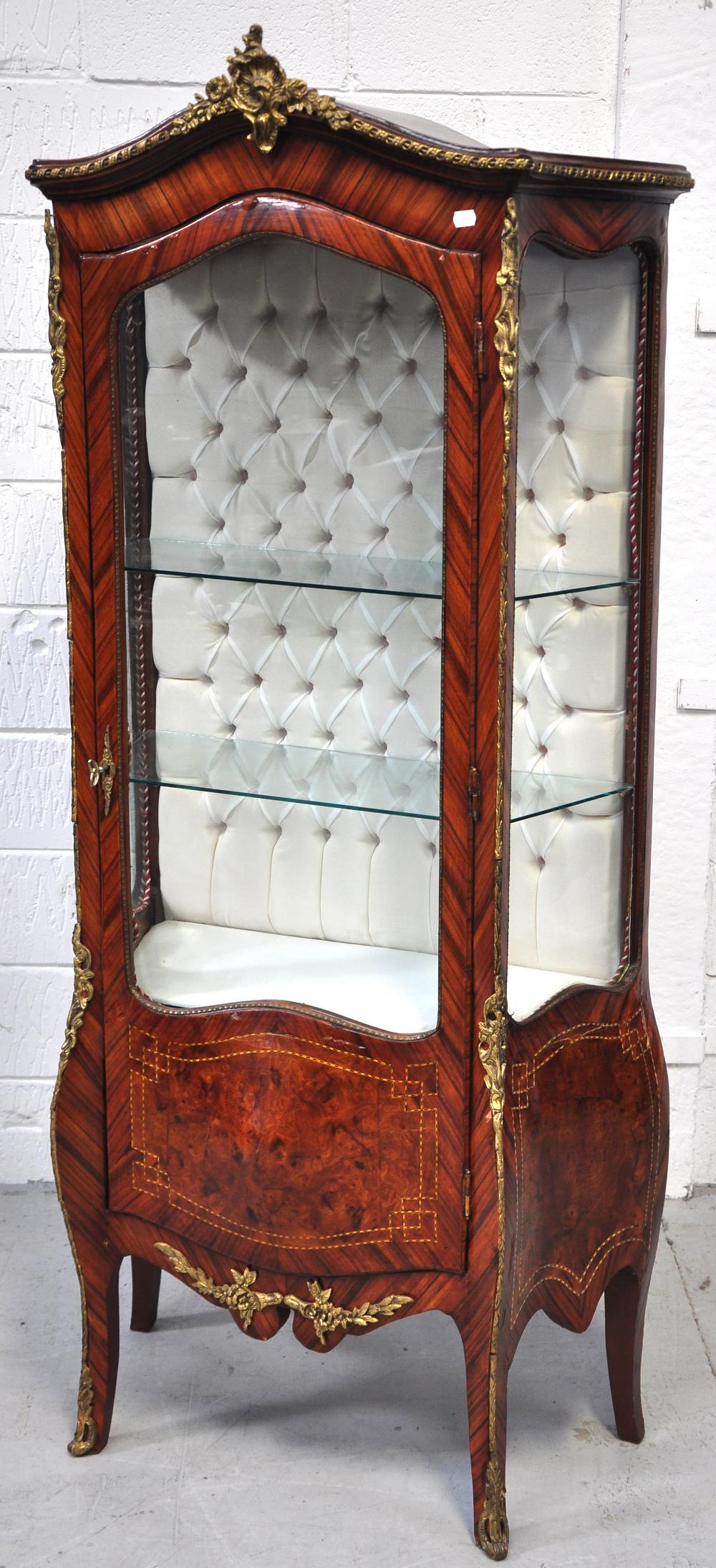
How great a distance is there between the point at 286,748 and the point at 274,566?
0.87ft

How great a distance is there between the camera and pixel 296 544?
2.07 m

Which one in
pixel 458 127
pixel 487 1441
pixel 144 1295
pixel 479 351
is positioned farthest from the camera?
pixel 458 127

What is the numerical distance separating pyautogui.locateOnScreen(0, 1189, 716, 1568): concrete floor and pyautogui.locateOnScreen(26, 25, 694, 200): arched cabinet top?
175 cm

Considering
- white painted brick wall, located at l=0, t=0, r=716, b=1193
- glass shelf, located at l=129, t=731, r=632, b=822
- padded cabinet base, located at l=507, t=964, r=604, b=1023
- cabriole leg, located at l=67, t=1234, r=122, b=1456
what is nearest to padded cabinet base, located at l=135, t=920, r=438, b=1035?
padded cabinet base, located at l=507, t=964, r=604, b=1023

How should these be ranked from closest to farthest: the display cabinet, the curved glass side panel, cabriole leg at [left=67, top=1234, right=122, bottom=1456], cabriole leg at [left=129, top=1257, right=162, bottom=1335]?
1. the display cabinet
2. the curved glass side panel
3. cabriole leg at [left=67, top=1234, right=122, bottom=1456]
4. cabriole leg at [left=129, top=1257, right=162, bottom=1335]

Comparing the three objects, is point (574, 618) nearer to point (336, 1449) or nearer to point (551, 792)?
point (551, 792)

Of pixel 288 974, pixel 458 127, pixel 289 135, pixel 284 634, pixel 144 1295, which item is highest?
pixel 458 127

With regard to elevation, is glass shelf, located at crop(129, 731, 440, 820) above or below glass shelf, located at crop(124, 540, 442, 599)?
below

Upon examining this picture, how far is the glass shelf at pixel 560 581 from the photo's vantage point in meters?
1.98

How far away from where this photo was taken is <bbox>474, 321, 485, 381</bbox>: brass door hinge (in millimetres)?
1729

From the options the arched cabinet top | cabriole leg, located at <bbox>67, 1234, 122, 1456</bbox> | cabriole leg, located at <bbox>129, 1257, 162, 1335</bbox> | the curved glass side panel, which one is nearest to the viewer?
the arched cabinet top

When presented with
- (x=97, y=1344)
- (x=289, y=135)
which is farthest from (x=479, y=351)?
(x=97, y=1344)

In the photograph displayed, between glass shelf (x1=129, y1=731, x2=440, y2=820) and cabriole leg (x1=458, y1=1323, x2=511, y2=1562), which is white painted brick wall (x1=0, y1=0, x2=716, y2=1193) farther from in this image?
cabriole leg (x1=458, y1=1323, x2=511, y2=1562)

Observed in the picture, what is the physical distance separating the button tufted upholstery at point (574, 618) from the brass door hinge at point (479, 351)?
19 cm
